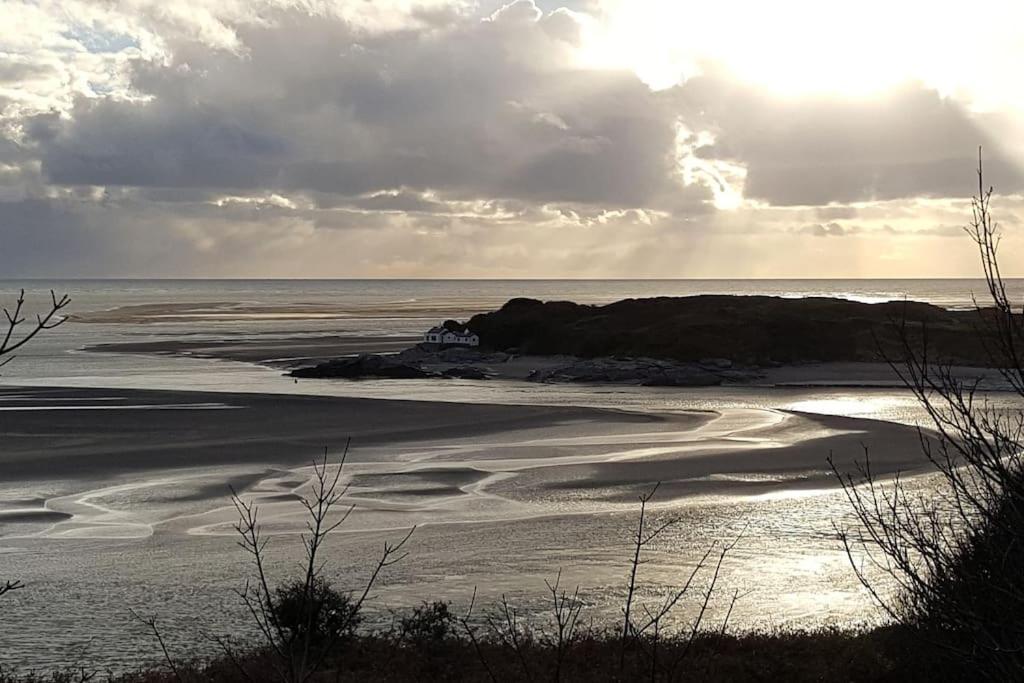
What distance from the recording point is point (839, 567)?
17.6 meters

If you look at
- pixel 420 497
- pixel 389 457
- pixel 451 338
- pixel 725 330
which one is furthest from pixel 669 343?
pixel 420 497

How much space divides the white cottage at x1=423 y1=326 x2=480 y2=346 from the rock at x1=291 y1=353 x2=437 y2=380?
42.7 feet

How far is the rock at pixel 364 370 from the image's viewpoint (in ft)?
183

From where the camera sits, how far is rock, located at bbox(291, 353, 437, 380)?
55812mm

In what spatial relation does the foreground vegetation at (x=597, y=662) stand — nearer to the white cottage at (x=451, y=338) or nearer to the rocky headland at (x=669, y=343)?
the rocky headland at (x=669, y=343)

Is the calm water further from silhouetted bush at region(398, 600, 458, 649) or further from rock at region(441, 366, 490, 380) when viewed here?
rock at region(441, 366, 490, 380)

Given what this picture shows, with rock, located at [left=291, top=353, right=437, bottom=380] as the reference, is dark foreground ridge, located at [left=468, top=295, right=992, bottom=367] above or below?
above

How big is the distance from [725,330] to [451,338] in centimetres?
1669

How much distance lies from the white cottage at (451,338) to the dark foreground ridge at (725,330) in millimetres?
1040

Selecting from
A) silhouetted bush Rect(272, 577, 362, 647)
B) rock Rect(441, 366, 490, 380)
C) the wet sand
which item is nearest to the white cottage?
rock Rect(441, 366, 490, 380)

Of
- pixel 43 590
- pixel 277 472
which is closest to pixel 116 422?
pixel 277 472

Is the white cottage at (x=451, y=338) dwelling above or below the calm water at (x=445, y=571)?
above

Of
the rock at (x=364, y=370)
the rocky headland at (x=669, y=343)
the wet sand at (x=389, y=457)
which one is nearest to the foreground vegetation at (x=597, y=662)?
the wet sand at (x=389, y=457)

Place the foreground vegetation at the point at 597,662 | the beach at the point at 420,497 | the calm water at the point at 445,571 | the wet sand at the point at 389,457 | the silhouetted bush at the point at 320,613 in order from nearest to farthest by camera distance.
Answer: the foreground vegetation at the point at 597,662
the silhouetted bush at the point at 320,613
the calm water at the point at 445,571
the beach at the point at 420,497
the wet sand at the point at 389,457
